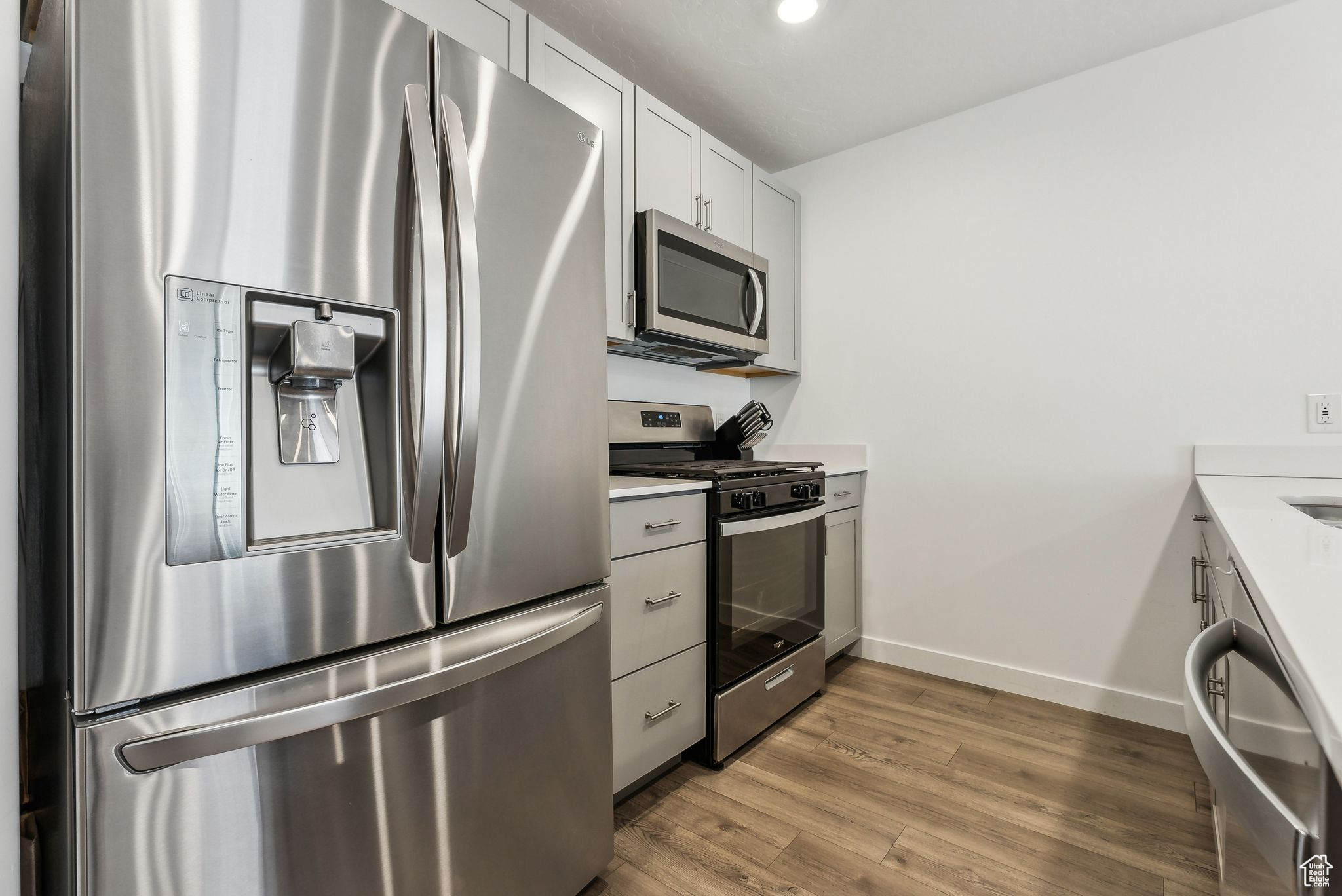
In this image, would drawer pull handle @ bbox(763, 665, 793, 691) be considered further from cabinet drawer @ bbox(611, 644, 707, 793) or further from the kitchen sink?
the kitchen sink

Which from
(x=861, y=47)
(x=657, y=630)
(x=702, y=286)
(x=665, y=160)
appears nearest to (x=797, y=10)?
(x=861, y=47)

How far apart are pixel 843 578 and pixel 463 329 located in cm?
210

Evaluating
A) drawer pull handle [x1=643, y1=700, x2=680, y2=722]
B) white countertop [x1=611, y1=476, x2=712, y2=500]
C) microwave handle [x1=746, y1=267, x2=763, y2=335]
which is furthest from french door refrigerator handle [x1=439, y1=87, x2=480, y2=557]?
microwave handle [x1=746, y1=267, x2=763, y2=335]

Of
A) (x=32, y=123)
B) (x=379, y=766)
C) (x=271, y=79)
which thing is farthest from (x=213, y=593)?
(x=32, y=123)

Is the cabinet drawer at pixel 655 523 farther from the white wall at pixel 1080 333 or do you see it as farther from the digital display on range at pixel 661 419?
the white wall at pixel 1080 333

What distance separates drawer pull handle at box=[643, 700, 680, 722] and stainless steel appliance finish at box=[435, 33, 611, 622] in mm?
559

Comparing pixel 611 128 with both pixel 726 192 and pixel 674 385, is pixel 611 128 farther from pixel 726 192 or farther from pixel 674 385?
pixel 674 385

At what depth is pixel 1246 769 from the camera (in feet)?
1.48

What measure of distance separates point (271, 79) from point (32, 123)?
0.45m

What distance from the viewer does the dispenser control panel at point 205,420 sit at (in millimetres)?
750

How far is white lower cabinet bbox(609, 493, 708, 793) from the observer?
1576 millimetres

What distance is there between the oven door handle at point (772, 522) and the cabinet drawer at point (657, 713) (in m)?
0.36

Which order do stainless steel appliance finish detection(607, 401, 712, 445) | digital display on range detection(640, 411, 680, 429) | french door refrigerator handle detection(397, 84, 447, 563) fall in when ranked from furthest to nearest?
digital display on range detection(640, 411, 680, 429) → stainless steel appliance finish detection(607, 401, 712, 445) → french door refrigerator handle detection(397, 84, 447, 563)

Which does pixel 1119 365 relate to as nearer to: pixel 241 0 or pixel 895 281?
pixel 895 281
